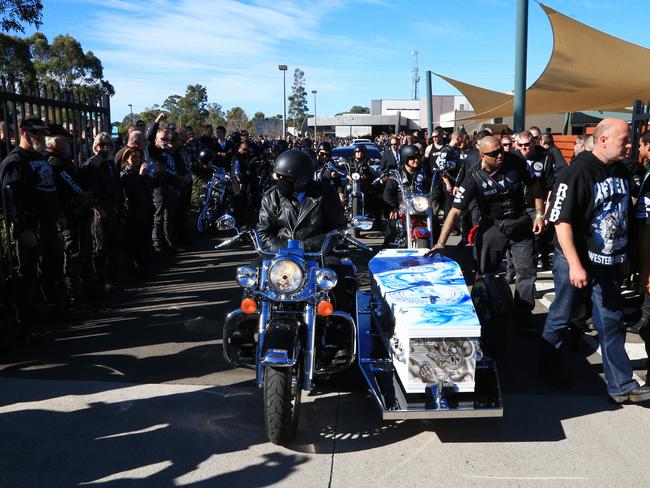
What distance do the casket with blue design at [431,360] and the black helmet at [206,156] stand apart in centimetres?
806

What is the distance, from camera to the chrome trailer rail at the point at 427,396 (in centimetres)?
354

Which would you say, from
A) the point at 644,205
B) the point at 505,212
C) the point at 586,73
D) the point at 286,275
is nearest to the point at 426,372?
the point at 286,275

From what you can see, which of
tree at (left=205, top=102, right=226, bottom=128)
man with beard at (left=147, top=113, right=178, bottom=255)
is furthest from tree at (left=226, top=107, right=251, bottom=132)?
man with beard at (left=147, top=113, right=178, bottom=255)

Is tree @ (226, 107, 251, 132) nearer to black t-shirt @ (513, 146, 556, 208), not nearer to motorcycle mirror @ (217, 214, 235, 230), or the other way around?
black t-shirt @ (513, 146, 556, 208)

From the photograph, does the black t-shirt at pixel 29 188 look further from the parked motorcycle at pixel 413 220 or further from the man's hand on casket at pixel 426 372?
the parked motorcycle at pixel 413 220

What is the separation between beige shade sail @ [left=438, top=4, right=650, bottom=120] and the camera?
14.1 meters

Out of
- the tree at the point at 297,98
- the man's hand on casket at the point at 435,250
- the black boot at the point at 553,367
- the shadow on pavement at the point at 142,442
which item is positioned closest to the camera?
the shadow on pavement at the point at 142,442

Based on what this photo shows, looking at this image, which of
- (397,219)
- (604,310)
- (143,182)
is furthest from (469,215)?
(604,310)

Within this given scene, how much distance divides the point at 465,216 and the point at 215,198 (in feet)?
15.1

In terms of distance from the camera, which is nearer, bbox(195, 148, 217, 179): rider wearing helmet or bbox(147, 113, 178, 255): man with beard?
bbox(147, 113, 178, 255): man with beard

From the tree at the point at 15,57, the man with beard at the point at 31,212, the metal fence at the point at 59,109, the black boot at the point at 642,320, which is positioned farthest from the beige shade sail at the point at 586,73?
the tree at the point at 15,57

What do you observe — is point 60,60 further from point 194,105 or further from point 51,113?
point 51,113

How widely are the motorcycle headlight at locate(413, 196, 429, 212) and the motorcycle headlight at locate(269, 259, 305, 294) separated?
413 centimetres

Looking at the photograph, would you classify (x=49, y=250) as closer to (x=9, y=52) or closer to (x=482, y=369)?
(x=482, y=369)
